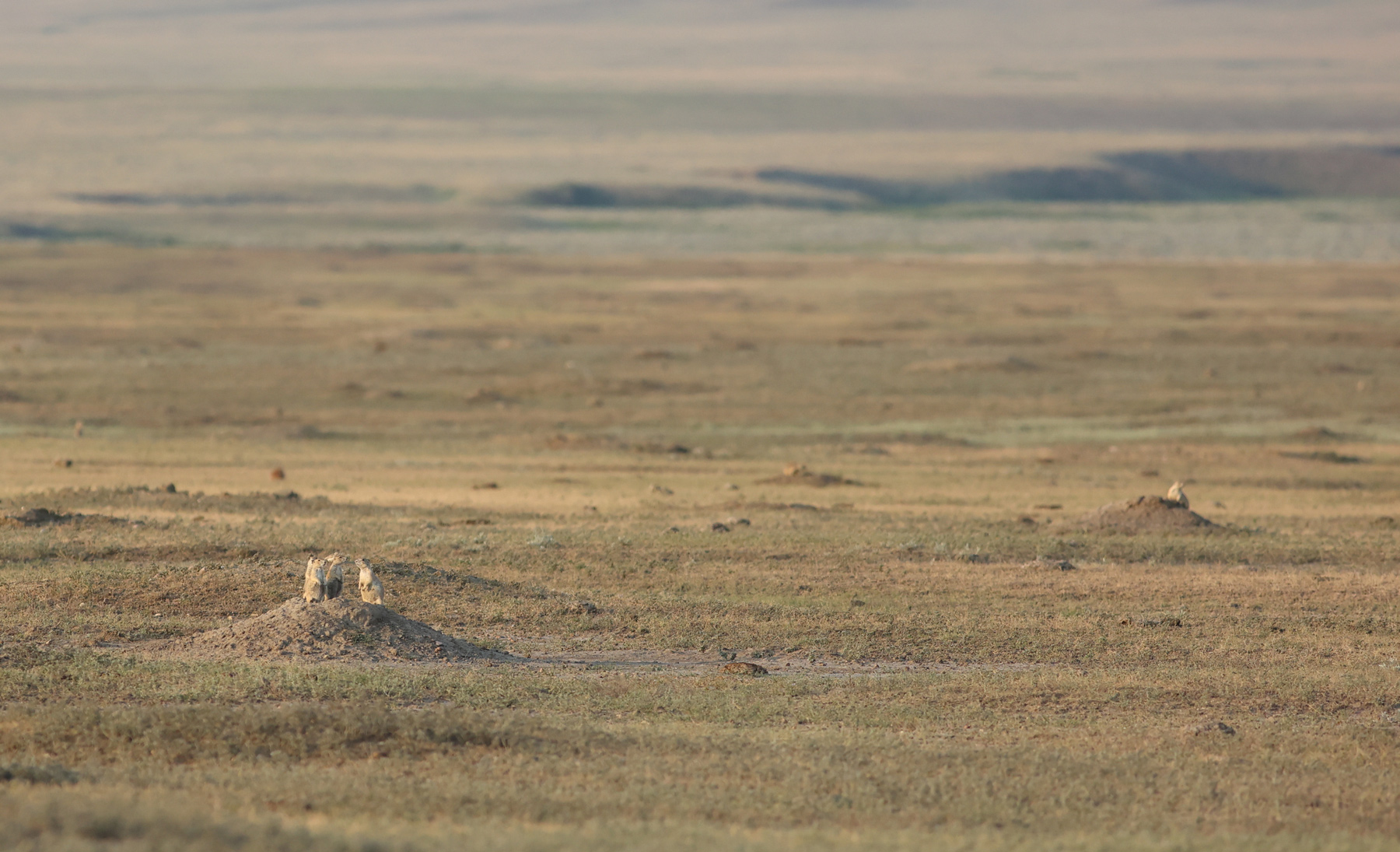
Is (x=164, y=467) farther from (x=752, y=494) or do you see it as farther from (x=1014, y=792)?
(x=1014, y=792)

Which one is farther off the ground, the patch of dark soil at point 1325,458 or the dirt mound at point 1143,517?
the dirt mound at point 1143,517

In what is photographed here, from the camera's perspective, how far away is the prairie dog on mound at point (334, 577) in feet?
47.0

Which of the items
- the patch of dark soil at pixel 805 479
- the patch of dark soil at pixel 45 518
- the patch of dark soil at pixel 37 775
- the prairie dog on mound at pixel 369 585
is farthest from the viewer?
the patch of dark soil at pixel 805 479

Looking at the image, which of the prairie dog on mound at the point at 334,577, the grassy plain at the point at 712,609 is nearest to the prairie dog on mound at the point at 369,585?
the prairie dog on mound at the point at 334,577

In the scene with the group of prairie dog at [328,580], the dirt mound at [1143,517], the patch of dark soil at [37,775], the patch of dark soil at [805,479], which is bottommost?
the patch of dark soil at [805,479]

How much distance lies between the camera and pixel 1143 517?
22.7 m

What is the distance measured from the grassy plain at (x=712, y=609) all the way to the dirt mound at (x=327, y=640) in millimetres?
396

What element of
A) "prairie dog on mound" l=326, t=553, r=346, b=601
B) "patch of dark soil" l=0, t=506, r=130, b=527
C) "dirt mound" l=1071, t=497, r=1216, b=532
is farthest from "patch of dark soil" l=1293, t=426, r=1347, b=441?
"prairie dog on mound" l=326, t=553, r=346, b=601

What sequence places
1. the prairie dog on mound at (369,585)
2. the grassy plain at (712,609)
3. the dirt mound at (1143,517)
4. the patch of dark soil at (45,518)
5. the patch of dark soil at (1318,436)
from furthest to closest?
the patch of dark soil at (1318,436), the dirt mound at (1143,517), the patch of dark soil at (45,518), the prairie dog on mound at (369,585), the grassy plain at (712,609)

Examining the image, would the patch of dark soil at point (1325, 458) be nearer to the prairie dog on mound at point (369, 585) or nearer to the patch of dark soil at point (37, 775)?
the prairie dog on mound at point (369, 585)

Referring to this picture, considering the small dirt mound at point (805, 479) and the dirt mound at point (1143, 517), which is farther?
the small dirt mound at point (805, 479)

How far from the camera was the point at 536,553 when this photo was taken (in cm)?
1983

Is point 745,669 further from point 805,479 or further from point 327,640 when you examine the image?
point 805,479

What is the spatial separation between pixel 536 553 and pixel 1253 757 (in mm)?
10202
